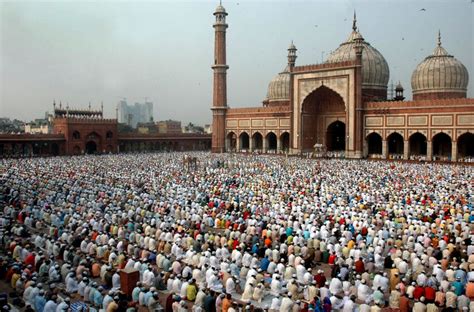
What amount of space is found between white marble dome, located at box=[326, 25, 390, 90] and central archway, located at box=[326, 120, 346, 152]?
4700 millimetres

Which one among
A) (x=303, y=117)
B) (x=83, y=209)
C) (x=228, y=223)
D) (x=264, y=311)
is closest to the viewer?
(x=264, y=311)

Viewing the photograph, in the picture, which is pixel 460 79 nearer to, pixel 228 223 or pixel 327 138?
pixel 327 138

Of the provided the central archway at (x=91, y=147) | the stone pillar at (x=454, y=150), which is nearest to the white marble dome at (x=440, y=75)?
the stone pillar at (x=454, y=150)

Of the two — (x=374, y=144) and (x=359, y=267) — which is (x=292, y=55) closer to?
(x=374, y=144)

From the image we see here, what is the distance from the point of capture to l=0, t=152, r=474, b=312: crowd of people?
24.6ft

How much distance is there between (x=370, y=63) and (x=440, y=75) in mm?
6656

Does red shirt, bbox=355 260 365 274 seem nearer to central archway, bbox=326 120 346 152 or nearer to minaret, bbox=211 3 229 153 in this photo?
central archway, bbox=326 120 346 152

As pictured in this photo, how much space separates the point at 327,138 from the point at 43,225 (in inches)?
1214

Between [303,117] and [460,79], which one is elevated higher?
[460,79]

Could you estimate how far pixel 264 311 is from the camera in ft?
22.7

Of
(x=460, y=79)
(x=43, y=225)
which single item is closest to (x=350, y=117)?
(x=460, y=79)

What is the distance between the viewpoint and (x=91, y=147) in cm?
4481

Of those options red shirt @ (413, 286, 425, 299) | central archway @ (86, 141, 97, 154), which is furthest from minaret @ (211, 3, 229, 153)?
red shirt @ (413, 286, 425, 299)

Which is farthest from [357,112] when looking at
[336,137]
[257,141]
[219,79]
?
[219,79]
